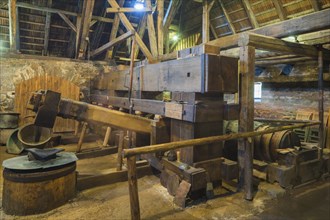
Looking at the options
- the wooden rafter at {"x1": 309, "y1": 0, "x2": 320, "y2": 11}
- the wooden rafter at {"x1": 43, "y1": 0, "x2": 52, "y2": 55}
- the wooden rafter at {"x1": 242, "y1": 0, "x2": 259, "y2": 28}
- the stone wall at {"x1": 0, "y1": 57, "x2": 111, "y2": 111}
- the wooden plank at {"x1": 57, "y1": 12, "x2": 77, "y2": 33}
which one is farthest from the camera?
the wooden rafter at {"x1": 242, "y1": 0, "x2": 259, "y2": 28}

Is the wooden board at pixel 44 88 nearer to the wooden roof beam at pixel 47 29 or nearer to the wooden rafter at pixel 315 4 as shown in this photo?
the wooden roof beam at pixel 47 29

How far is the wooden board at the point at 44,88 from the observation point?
6043 millimetres

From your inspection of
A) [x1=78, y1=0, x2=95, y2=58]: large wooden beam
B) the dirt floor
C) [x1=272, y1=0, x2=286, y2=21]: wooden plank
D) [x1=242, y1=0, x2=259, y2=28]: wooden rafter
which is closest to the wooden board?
[x1=78, y1=0, x2=95, y2=58]: large wooden beam

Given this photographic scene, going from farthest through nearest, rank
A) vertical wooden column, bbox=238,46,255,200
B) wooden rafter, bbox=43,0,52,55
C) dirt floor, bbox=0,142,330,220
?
wooden rafter, bbox=43,0,52,55, vertical wooden column, bbox=238,46,255,200, dirt floor, bbox=0,142,330,220

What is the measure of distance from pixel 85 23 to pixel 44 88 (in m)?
2.15

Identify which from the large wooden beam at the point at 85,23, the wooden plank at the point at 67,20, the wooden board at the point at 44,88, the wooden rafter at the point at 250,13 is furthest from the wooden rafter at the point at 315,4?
the wooden board at the point at 44,88

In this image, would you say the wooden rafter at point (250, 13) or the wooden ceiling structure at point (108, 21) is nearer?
the wooden ceiling structure at point (108, 21)

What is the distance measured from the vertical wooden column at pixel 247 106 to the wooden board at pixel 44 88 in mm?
4993

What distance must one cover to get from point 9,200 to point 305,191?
371 centimetres

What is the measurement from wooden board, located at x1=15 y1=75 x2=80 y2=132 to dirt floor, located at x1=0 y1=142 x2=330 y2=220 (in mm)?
4079

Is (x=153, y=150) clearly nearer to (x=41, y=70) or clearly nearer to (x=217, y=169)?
(x=217, y=169)

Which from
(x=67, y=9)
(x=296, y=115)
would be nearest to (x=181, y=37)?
(x=67, y=9)

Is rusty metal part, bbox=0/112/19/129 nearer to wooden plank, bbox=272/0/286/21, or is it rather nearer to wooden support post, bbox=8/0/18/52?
wooden support post, bbox=8/0/18/52

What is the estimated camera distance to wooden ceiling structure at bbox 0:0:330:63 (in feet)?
19.9
